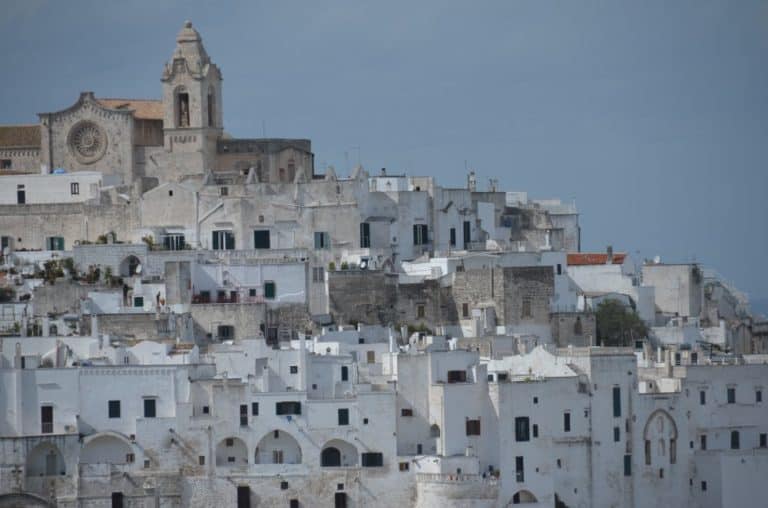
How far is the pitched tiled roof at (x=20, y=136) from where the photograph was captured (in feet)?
262

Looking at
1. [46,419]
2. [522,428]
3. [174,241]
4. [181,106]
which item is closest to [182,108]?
[181,106]

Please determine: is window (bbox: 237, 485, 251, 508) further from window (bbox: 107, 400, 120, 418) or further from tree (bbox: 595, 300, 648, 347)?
tree (bbox: 595, 300, 648, 347)

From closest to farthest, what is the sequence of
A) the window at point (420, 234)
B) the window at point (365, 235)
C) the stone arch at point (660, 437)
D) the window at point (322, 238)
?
the stone arch at point (660, 437), the window at point (322, 238), the window at point (365, 235), the window at point (420, 234)

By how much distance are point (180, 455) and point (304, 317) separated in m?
8.79

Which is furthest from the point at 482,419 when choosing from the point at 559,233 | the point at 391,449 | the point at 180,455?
the point at 559,233

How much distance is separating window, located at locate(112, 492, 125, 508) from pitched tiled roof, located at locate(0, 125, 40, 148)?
2018cm

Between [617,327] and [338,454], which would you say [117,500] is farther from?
[617,327]

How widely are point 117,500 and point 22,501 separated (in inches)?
90.3

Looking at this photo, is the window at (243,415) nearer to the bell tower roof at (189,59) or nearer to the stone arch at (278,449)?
the stone arch at (278,449)

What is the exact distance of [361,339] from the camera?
225 ft

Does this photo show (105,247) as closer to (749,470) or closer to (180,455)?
(180,455)

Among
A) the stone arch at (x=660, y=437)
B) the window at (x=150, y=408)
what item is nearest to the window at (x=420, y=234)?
the stone arch at (x=660, y=437)

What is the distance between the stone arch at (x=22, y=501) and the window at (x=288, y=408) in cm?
597

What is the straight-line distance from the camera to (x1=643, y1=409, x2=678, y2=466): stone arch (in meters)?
65.3
